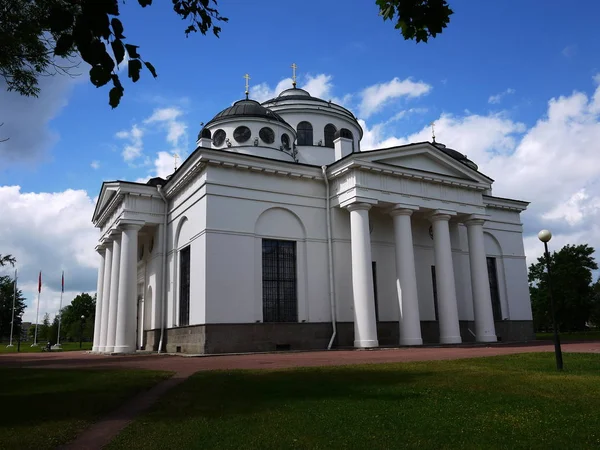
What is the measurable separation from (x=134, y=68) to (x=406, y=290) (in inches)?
996

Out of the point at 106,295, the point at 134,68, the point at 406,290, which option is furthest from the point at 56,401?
the point at 106,295

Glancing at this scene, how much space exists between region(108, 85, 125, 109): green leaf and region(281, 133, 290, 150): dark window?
1210 inches

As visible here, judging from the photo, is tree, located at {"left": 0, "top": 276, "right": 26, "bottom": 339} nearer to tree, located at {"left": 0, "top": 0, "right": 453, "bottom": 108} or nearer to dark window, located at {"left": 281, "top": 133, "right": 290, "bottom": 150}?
dark window, located at {"left": 281, "top": 133, "right": 290, "bottom": 150}

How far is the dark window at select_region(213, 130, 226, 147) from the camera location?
34.6m

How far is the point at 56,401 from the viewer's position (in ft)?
33.4

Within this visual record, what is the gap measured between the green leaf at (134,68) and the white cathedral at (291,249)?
70.7 feet

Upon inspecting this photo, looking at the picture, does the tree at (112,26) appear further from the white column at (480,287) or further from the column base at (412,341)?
the white column at (480,287)

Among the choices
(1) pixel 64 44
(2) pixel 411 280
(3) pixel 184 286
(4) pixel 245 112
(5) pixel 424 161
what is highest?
(4) pixel 245 112

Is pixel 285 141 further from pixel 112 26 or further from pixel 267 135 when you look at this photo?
pixel 112 26

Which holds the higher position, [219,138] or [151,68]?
[219,138]

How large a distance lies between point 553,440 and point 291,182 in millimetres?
23310

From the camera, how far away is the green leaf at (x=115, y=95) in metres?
4.29

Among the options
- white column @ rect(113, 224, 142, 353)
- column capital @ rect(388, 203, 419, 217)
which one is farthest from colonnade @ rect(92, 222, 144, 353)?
column capital @ rect(388, 203, 419, 217)

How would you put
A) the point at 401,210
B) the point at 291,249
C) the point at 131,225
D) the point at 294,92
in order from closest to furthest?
the point at 291,249
the point at 401,210
the point at 131,225
the point at 294,92
